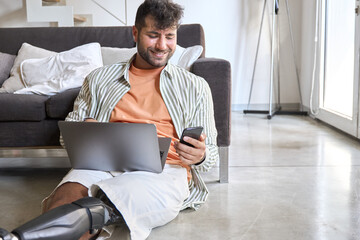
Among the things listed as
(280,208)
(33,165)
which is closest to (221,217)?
(280,208)

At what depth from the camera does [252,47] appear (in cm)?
527

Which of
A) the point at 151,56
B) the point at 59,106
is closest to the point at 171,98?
the point at 151,56

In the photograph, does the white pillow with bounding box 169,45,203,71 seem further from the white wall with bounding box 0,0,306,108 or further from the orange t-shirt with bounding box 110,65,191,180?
the white wall with bounding box 0,0,306,108

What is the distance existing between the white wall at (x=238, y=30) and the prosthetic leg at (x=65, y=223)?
4.10 metres

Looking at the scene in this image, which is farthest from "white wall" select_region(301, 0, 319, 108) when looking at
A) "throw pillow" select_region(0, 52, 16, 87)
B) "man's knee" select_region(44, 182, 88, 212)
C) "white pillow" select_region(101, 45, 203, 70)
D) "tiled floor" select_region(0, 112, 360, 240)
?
"man's knee" select_region(44, 182, 88, 212)

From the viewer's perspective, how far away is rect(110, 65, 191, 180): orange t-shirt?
1826 mm

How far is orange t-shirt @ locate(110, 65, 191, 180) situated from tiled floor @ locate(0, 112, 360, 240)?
0.28 meters

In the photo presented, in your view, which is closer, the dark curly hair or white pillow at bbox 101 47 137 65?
the dark curly hair

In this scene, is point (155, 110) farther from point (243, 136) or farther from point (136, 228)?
point (243, 136)

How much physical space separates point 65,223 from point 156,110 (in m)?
0.79

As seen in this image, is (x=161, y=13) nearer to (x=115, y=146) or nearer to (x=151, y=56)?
(x=151, y=56)

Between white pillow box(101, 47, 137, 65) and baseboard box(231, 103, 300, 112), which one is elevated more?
white pillow box(101, 47, 137, 65)

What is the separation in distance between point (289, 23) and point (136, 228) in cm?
404

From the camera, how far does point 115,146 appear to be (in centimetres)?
160
